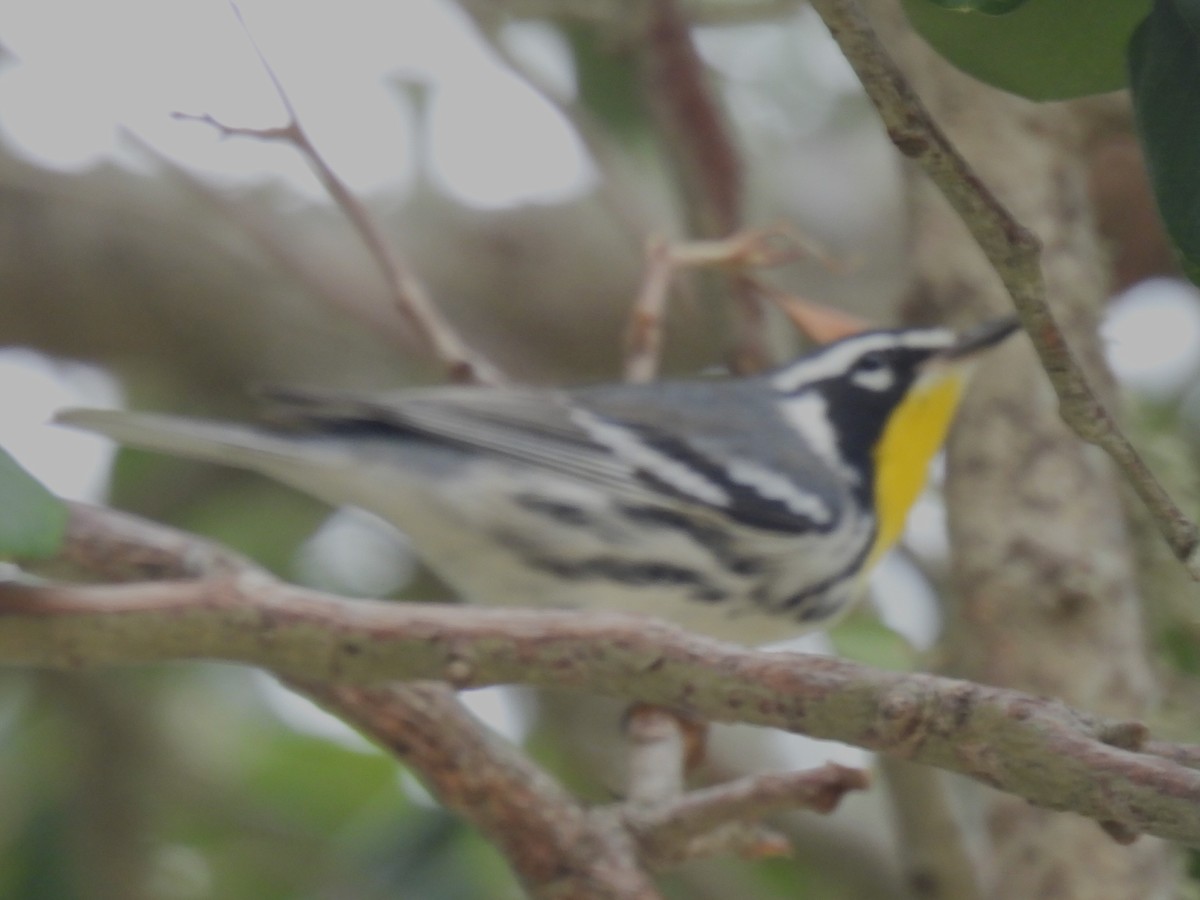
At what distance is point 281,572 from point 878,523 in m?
0.98

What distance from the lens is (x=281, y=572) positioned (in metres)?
2.60

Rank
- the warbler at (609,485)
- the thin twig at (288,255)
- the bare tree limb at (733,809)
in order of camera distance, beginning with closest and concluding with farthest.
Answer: the bare tree limb at (733,809) < the warbler at (609,485) < the thin twig at (288,255)

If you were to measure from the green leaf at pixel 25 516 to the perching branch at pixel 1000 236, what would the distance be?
2.05ft

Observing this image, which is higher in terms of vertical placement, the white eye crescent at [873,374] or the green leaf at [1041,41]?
the green leaf at [1041,41]

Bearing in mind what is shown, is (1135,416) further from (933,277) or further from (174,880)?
(174,880)

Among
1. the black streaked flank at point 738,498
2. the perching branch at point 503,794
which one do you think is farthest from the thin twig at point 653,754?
the black streaked flank at point 738,498

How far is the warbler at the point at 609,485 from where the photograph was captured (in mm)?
1986

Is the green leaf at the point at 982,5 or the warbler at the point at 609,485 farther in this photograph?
the warbler at the point at 609,485

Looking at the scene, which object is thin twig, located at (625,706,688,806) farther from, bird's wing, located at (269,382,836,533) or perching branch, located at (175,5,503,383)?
perching branch, located at (175,5,503,383)

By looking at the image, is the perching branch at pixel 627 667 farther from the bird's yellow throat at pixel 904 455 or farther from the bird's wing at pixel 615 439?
the bird's yellow throat at pixel 904 455

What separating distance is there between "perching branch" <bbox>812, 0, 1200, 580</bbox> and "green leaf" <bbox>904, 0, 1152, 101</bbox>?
6cm

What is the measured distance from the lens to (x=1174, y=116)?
0.74m

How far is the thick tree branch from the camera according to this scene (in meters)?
0.81

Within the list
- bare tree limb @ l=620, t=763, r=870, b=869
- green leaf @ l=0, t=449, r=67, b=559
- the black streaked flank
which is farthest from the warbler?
green leaf @ l=0, t=449, r=67, b=559
